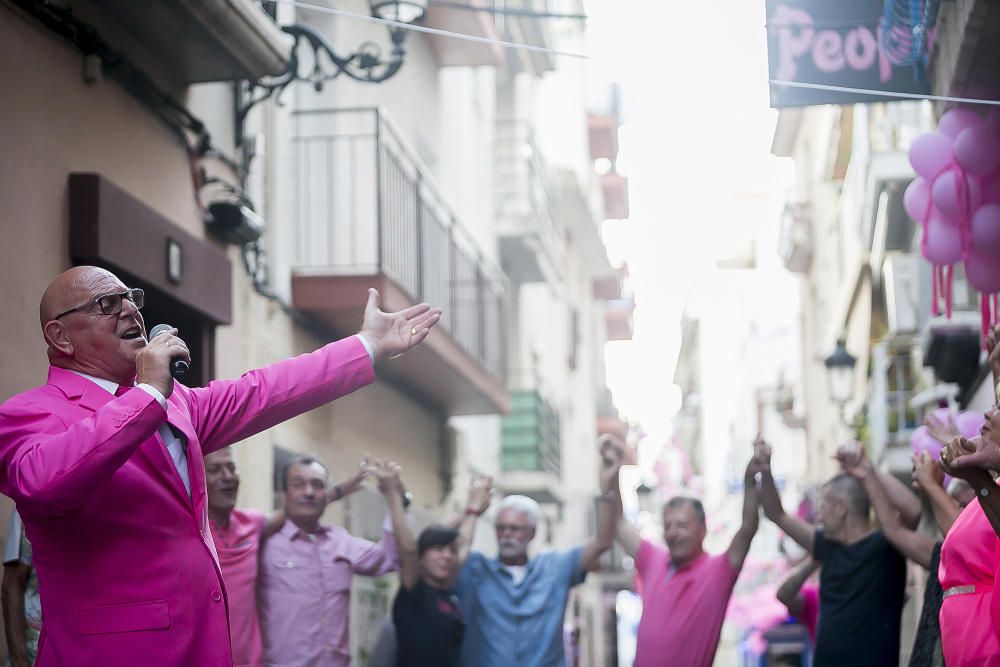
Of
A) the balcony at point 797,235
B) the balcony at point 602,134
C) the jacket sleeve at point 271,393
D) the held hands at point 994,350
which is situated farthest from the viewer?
the balcony at point 602,134

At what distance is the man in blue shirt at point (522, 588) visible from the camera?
8.61 m

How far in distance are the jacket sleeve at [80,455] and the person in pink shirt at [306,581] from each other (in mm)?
3748

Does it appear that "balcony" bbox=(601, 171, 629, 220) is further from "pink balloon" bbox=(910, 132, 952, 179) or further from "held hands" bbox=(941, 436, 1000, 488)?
"held hands" bbox=(941, 436, 1000, 488)

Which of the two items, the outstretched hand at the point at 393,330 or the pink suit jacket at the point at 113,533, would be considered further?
the outstretched hand at the point at 393,330

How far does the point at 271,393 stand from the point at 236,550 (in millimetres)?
2861

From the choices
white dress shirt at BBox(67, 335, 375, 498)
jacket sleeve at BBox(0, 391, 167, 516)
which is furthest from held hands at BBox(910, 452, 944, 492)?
jacket sleeve at BBox(0, 391, 167, 516)

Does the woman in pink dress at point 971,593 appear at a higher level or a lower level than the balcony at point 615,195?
lower

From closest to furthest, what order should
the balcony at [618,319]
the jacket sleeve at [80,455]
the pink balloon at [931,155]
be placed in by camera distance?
the jacket sleeve at [80,455], the pink balloon at [931,155], the balcony at [618,319]

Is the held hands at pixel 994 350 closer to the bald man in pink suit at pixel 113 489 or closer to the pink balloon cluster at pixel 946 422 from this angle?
the pink balloon cluster at pixel 946 422

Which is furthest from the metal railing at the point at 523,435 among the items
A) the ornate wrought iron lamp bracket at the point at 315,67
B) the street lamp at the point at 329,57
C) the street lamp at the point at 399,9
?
the street lamp at the point at 399,9

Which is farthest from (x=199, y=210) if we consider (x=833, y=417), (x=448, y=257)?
(x=833, y=417)

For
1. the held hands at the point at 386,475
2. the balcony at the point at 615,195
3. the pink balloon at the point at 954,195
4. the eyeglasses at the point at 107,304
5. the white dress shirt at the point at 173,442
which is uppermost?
the balcony at the point at 615,195

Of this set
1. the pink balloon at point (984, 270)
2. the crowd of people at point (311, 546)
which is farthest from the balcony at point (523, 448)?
the pink balloon at point (984, 270)

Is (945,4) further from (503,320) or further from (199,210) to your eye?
(503,320)
